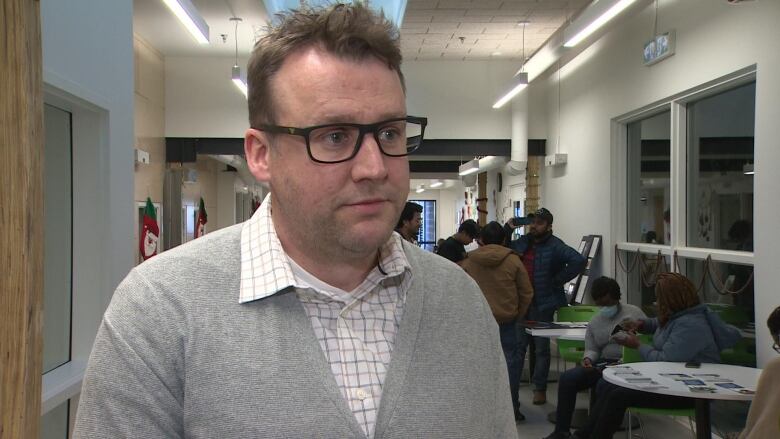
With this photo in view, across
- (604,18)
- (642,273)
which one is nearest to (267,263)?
(604,18)

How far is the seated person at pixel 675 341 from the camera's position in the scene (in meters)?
4.04

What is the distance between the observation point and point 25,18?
0.97m

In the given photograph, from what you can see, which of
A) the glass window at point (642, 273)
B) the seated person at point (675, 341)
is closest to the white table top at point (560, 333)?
the seated person at point (675, 341)

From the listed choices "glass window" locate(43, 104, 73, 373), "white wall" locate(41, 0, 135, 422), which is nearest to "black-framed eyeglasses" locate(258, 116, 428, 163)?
"white wall" locate(41, 0, 135, 422)

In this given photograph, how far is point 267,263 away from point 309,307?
11 centimetres

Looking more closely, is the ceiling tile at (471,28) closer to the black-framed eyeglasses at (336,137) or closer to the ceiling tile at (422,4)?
the ceiling tile at (422,4)

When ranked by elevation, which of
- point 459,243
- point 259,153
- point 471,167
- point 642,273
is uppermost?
point 471,167

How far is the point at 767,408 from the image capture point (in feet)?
9.65

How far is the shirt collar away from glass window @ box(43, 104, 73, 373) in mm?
2065

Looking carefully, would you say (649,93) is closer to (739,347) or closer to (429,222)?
(739,347)

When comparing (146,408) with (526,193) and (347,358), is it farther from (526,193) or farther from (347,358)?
(526,193)

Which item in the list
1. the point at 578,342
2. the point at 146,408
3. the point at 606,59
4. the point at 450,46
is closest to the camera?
the point at 146,408

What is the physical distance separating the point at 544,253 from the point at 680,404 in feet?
7.35

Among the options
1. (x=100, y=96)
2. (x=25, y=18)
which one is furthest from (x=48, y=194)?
(x=25, y=18)
